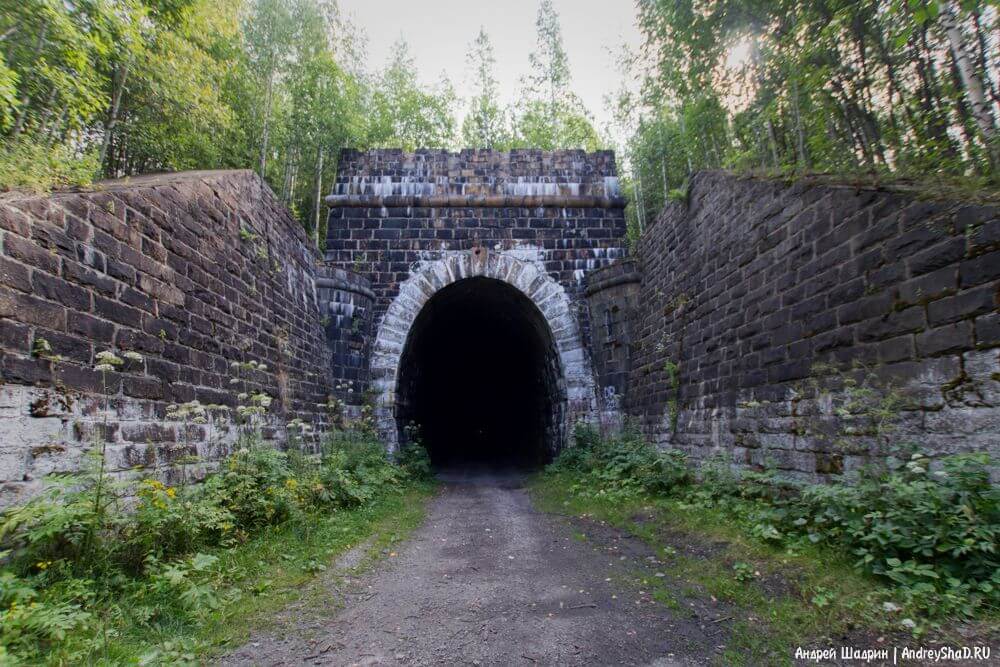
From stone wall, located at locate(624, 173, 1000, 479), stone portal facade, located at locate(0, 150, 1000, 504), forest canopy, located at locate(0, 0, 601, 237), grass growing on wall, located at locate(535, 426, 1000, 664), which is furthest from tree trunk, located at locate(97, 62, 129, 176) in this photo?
grass growing on wall, located at locate(535, 426, 1000, 664)

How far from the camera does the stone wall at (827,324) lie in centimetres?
340

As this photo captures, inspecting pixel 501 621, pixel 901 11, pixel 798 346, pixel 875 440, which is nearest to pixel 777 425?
pixel 798 346

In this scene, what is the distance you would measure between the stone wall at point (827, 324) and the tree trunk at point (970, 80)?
1.19 m

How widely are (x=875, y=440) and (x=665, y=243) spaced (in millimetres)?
6177

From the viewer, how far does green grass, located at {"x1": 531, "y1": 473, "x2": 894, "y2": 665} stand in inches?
115

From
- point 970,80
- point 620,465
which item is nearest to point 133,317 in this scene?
point 620,465

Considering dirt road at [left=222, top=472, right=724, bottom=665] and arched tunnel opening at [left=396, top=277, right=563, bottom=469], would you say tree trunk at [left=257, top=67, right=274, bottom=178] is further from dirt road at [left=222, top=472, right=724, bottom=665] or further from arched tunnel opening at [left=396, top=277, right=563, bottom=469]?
dirt road at [left=222, top=472, right=724, bottom=665]

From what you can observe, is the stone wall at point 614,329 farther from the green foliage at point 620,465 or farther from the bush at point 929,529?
the bush at point 929,529

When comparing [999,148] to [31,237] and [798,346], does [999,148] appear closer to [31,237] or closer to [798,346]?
[798,346]

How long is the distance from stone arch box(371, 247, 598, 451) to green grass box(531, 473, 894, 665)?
18.9ft

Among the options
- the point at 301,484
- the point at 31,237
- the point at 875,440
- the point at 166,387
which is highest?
the point at 31,237

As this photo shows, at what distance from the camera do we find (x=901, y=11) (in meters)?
5.44

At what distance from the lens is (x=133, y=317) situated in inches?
177

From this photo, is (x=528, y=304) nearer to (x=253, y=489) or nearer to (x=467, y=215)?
(x=467, y=215)
